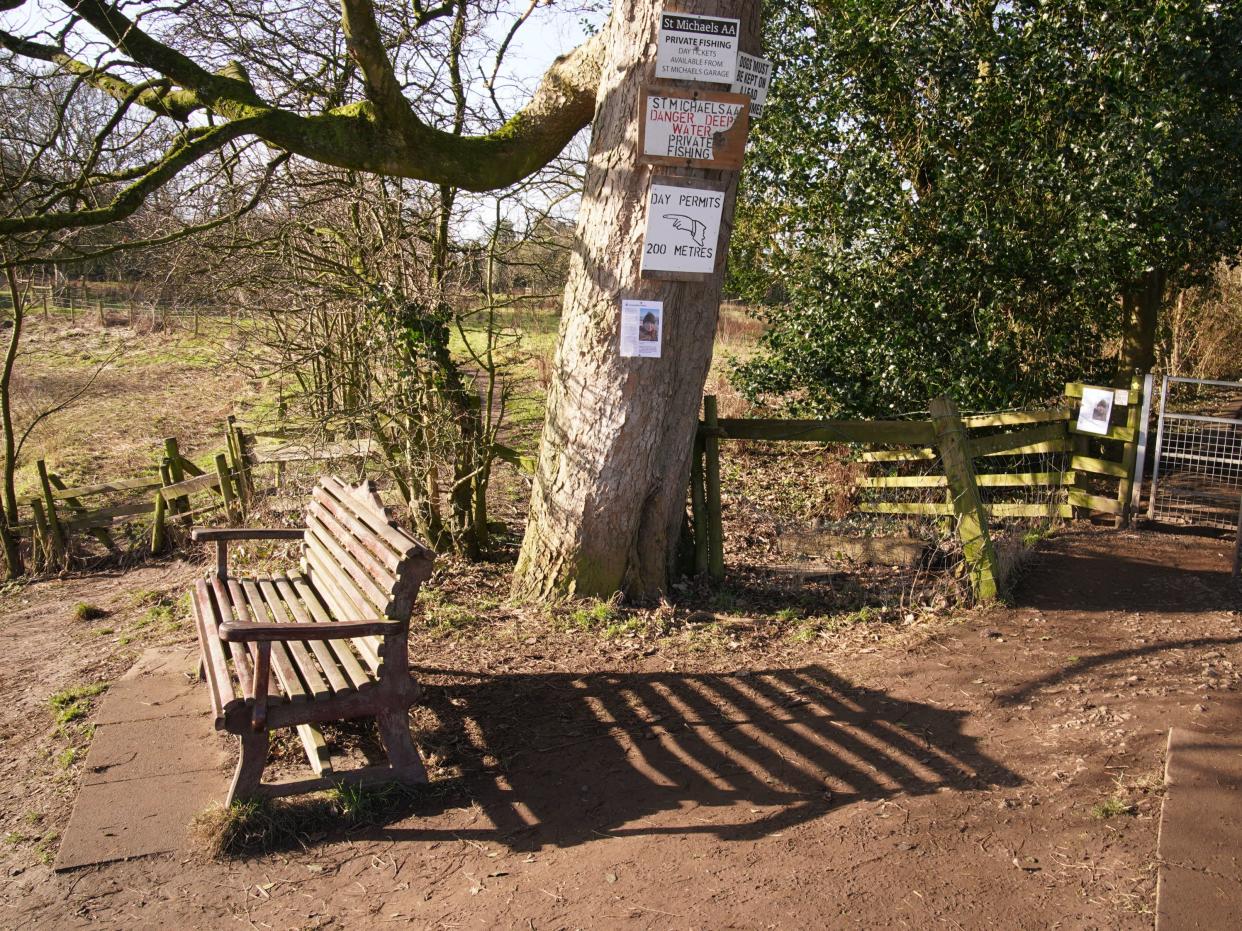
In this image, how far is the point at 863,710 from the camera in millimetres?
4656

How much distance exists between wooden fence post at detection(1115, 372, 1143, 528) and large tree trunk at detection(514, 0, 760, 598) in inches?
173

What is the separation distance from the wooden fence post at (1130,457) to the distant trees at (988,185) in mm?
1192

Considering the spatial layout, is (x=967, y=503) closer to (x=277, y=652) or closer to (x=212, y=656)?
(x=277, y=652)

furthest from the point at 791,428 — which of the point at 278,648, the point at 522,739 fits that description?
the point at 278,648

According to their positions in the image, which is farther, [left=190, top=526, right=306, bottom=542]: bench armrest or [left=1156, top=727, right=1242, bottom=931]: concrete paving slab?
[left=190, top=526, right=306, bottom=542]: bench armrest

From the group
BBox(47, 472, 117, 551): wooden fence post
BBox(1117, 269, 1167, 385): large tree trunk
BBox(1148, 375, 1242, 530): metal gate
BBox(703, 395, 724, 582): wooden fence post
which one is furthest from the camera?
BBox(1117, 269, 1167, 385): large tree trunk

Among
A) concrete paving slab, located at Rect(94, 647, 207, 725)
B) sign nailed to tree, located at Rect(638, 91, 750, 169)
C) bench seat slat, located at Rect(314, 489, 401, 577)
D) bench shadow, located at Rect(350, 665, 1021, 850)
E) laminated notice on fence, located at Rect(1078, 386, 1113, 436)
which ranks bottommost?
concrete paving slab, located at Rect(94, 647, 207, 725)

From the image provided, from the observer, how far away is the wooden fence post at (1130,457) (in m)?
8.47

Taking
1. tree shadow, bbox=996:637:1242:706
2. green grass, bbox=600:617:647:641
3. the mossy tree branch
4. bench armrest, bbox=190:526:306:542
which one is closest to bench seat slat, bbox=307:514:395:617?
bench armrest, bbox=190:526:306:542

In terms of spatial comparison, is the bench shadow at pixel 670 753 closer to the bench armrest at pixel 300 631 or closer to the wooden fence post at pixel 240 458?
the bench armrest at pixel 300 631

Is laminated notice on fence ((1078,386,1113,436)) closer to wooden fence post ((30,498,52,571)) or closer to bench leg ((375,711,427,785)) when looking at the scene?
bench leg ((375,711,427,785))

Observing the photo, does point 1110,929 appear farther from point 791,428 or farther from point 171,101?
point 171,101

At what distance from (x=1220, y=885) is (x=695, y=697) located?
2334mm

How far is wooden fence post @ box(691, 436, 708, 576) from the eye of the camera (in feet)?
21.7
